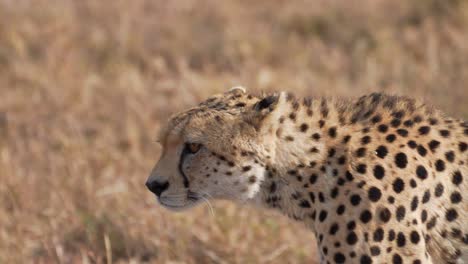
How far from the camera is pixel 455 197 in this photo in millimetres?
3666

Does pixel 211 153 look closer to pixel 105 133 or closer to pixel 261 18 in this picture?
Answer: pixel 105 133

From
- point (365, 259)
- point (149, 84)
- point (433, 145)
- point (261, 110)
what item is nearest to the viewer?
point (365, 259)

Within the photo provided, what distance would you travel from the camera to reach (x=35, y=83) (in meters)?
7.80

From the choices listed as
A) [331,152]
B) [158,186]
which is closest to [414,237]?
[331,152]

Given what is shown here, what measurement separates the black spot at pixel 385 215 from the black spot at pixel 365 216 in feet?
0.13

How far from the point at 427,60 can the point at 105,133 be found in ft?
8.92

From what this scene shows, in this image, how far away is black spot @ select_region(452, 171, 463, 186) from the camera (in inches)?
145

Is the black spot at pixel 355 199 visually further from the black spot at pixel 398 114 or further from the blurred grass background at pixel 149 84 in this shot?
the blurred grass background at pixel 149 84

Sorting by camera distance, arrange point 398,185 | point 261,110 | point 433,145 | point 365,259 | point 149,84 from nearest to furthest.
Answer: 1. point 365,259
2. point 398,185
3. point 433,145
4. point 261,110
5. point 149,84

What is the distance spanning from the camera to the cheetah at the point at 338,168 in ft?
11.7

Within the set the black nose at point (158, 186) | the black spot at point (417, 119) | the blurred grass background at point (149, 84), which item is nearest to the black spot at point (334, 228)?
the black spot at point (417, 119)

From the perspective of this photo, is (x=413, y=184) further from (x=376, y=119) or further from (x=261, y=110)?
(x=261, y=110)

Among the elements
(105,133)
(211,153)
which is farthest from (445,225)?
(105,133)

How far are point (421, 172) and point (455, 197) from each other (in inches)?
6.5
